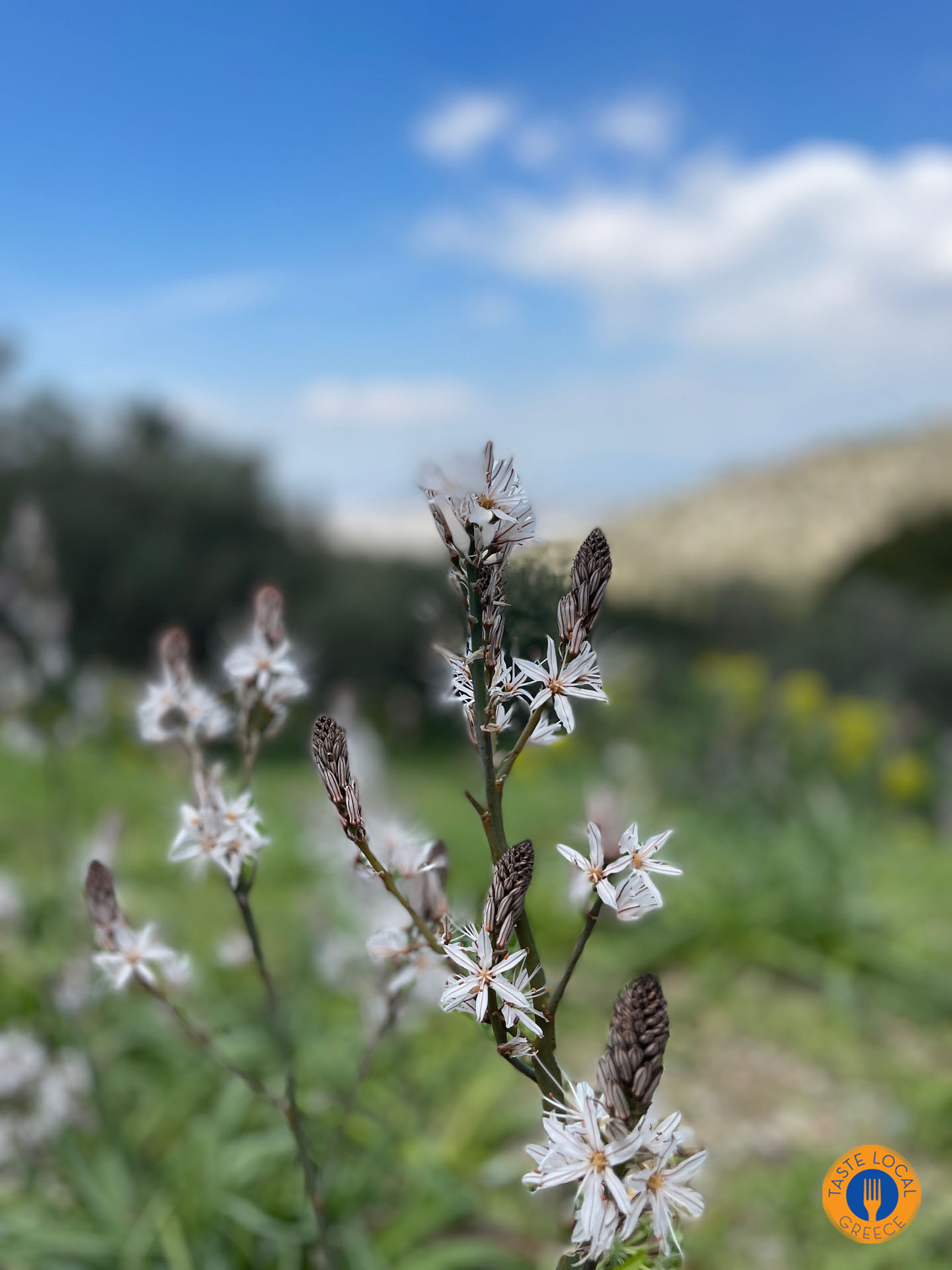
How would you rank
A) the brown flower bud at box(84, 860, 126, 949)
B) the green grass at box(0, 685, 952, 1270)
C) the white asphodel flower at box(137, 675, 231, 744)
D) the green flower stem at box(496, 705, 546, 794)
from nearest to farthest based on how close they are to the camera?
the green flower stem at box(496, 705, 546, 794)
the brown flower bud at box(84, 860, 126, 949)
the white asphodel flower at box(137, 675, 231, 744)
the green grass at box(0, 685, 952, 1270)

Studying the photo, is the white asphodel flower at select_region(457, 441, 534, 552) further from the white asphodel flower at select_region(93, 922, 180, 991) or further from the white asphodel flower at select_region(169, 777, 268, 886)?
the white asphodel flower at select_region(93, 922, 180, 991)

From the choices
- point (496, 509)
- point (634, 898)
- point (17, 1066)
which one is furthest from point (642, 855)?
point (17, 1066)

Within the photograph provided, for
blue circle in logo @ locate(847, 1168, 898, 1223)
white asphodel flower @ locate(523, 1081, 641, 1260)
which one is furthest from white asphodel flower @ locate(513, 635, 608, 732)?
blue circle in logo @ locate(847, 1168, 898, 1223)

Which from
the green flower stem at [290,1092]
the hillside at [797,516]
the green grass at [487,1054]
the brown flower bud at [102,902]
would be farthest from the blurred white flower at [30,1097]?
the hillside at [797,516]

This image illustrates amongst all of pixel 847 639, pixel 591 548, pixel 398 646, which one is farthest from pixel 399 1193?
pixel 398 646

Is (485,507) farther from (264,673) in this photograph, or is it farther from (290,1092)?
(290,1092)

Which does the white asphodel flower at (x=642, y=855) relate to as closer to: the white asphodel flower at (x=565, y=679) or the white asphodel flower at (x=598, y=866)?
the white asphodel flower at (x=598, y=866)

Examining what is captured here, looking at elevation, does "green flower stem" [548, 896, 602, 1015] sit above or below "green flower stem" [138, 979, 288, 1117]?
above
